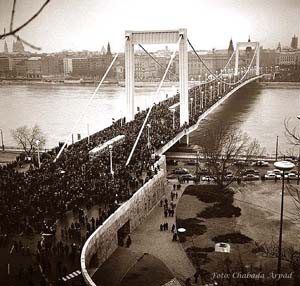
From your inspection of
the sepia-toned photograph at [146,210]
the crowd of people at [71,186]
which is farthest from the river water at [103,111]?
the crowd of people at [71,186]

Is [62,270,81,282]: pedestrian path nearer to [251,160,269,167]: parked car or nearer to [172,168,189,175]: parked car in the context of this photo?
[172,168,189,175]: parked car

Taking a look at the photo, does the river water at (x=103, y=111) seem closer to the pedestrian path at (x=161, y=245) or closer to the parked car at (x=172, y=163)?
the parked car at (x=172, y=163)

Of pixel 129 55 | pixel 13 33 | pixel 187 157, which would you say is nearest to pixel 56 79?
pixel 129 55

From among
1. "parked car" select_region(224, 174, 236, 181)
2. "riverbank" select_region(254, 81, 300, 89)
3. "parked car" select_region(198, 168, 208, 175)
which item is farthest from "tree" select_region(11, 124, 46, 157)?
"riverbank" select_region(254, 81, 300, 89)

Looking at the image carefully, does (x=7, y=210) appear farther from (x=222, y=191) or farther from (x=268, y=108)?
(x=268, y=108)

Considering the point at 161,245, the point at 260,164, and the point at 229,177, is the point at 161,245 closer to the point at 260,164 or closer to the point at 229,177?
the point at 229,177
